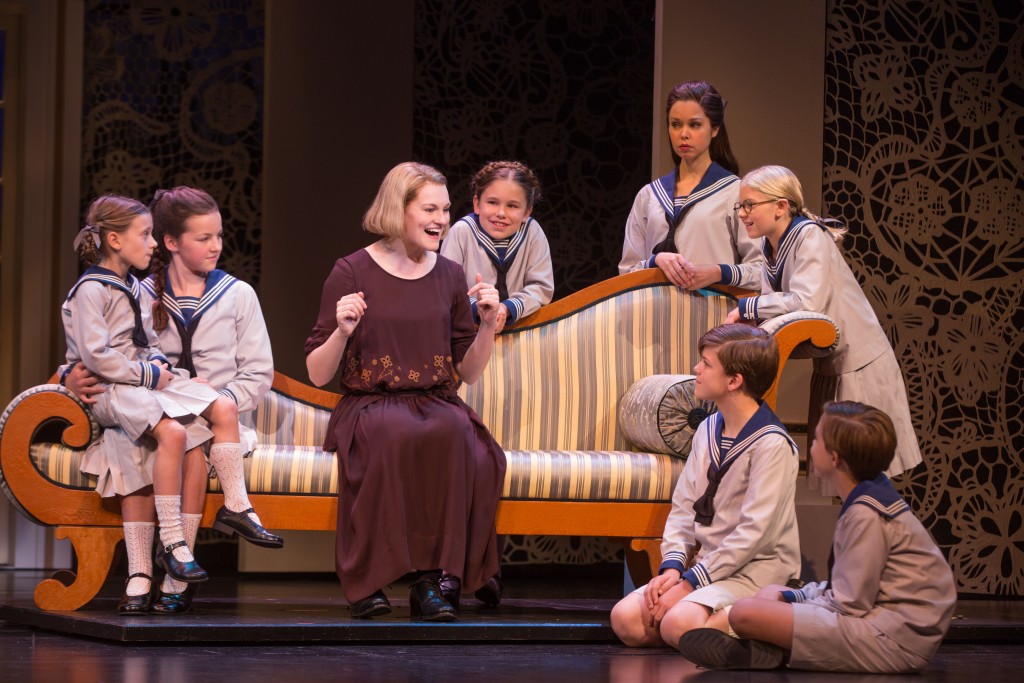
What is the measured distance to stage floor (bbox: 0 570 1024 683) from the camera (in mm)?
3092

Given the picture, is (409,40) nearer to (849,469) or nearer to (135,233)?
(135,233)

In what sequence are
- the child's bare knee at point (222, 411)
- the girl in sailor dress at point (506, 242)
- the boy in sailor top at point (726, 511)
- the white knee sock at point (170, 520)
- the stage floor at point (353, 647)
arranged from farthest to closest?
the girl in sailor dress at point (506, 242), the child's bare knee at point (222, 411), the white knee sock at point (170, 520), the boy in sailor top at point (726, 511), the stage floor at point (353, 647)

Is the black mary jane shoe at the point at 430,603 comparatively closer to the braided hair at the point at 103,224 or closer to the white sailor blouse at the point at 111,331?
the white sailor blouse at the point at 111,331

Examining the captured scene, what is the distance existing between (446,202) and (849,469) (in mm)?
1487

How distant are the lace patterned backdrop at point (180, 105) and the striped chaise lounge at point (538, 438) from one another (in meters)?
2.34

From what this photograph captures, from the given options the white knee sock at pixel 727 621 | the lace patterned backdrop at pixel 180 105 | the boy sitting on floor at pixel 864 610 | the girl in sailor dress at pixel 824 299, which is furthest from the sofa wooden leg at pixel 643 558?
the lace patterned backdrop at pixel 180 105

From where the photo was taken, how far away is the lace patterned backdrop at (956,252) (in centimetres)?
563

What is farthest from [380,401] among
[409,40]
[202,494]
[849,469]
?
[409,40]

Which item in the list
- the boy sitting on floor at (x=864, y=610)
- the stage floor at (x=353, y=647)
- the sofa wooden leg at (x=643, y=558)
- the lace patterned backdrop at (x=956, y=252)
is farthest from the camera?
the lace patterned backdrop at (x=956, y=252)

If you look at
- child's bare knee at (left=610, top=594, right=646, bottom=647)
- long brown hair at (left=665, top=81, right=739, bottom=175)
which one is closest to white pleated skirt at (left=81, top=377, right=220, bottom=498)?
child's bare knee at (left=610, top=594, right=646, bottom=647)

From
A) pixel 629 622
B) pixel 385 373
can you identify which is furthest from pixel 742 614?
pixel 385 373

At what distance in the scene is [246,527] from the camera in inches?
150

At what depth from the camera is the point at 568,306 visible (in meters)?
4.80

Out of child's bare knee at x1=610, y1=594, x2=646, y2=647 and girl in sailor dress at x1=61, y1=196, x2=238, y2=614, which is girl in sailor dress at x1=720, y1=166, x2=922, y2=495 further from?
girl in sailor dress at x1=61, y1=196, x2=238, y2=614
